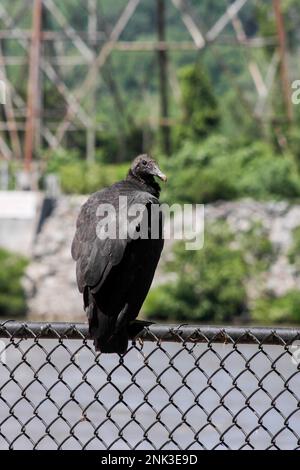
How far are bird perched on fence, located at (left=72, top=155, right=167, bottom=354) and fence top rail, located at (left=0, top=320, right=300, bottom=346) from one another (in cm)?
16

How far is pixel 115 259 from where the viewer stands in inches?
161

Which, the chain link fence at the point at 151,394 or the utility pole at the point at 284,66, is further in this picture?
the utility pole at the point at 284,66

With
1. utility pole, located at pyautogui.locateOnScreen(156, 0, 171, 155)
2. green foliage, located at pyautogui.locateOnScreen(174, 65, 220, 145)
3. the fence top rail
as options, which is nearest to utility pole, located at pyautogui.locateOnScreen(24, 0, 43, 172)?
utility pole, located at pyautogui.locateOnScreen(156, 0, 171, 155)

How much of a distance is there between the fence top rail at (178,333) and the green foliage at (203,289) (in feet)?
57.2

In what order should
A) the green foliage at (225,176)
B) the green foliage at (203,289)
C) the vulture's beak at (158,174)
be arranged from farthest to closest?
the green foliage at (225,176) < the green foliage at (203,289) < the vulture's beak at (158,174)

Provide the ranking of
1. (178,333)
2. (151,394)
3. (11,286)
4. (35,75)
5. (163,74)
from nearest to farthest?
1. (178,333)
2. (151,394)
3. (11,286)
4. (35,75)
5. (163,74)

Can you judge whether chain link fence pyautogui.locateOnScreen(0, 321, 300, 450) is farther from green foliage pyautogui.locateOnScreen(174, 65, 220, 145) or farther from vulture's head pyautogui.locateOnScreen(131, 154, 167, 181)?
green foliage pyautogui.locateOnScreen(174, 65, 220, 145)

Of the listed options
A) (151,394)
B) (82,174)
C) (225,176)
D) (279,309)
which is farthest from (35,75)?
(151,394)

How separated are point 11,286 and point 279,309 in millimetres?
4734

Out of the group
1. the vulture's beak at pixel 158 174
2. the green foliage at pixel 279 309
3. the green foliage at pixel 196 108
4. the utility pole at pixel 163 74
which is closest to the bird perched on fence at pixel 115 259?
the vulture's beak at pixel 158 174

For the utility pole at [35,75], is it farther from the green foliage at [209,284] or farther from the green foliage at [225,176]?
the green foliage at [209,284]

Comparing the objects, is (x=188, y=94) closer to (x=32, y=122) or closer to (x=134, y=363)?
(x=32, y=122)

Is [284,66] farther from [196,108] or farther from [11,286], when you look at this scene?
[11,286]

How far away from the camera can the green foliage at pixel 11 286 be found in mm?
22281
